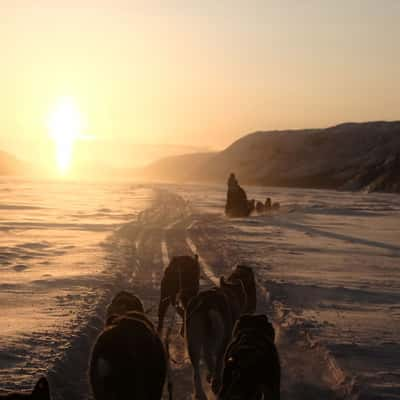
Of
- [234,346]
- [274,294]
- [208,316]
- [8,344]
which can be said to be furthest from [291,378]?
[274,294]

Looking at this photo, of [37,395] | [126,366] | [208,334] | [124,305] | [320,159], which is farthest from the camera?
[320,159]

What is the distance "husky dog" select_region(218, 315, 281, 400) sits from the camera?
525 cm

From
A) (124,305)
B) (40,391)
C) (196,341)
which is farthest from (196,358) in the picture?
(40,391)

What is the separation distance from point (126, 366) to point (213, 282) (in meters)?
8.06

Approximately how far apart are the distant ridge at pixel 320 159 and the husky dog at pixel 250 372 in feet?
290

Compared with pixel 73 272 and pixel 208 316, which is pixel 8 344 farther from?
pixel 73 272

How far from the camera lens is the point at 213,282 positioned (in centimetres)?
1309

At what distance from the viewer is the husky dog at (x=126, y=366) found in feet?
16.6

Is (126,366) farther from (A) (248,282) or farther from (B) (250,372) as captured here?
(A) (248,282)

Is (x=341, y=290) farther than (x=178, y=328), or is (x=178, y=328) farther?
(x=341, y=290)

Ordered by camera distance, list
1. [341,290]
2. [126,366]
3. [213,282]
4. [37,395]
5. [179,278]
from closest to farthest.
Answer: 1. [37,395]
2. [126,366]
3. [179,278]
4. [341,290]
5. [213,282]

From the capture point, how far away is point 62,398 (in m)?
6.57

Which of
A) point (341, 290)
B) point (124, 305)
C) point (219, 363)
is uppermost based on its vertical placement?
point (124, 305)

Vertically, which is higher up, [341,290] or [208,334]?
[208,334]
